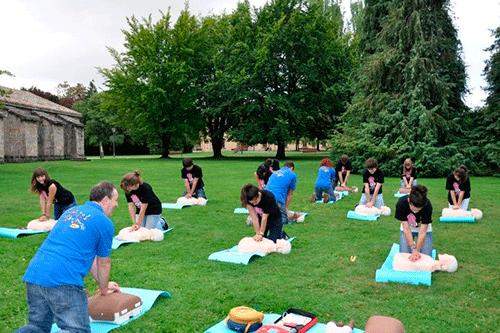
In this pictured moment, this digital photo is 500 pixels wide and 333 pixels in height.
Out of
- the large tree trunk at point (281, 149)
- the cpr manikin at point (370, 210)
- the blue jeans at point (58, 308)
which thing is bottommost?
the cpr manikin at point (370, 210)

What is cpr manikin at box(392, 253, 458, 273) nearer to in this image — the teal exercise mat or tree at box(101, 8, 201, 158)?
the teal exercise mat

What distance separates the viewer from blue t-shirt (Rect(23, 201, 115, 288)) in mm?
3961

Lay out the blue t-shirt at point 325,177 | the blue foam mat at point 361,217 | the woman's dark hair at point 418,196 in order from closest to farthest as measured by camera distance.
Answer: the woman's dark hair at point 418,196
the blue foam mat at point 361,217
the blue t-shirt at point 325,177

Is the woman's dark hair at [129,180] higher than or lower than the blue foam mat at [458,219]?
higher

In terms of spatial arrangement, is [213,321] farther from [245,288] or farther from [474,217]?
[474,217]

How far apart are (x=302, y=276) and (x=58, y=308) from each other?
383 centimetres

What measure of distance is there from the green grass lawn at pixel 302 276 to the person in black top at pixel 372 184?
2.24ft

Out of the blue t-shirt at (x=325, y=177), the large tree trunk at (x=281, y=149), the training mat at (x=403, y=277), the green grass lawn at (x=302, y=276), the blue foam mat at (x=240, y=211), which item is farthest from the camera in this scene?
the large tree trunk at (x=281, y=149)

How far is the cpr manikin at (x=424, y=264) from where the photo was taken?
702 centimetres

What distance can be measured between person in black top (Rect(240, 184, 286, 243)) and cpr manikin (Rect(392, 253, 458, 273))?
7.10ft

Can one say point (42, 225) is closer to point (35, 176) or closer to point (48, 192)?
point (48, 192)

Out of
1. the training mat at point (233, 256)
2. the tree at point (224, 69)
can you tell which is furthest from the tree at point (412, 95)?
the training mat at point (233, 256)

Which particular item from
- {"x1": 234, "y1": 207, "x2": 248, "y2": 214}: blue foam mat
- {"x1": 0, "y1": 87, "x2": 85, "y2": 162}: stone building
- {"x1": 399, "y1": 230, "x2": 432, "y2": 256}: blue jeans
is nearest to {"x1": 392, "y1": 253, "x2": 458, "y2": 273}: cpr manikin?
{"x1": 399, "y1": 230, "x2": 432, "y2": 256}: blue jeans

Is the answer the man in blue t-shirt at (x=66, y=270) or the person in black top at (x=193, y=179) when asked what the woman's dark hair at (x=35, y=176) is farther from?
the man in blue t-shirt at (x=66, y=270)
